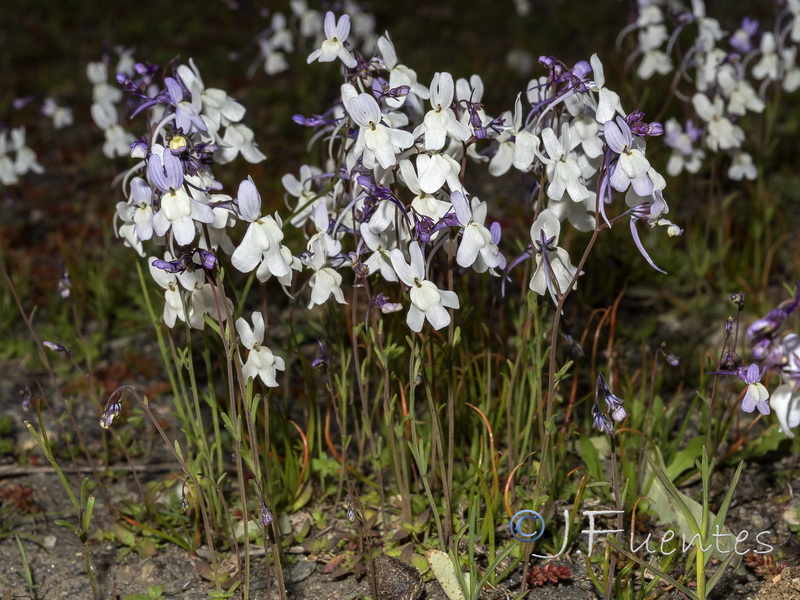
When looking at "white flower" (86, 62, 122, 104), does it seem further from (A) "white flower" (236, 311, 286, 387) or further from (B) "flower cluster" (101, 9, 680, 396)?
(A) "white flower" (236, 311, 286, 387)

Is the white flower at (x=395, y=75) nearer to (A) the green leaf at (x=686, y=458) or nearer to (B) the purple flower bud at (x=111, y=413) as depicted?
(B) the purple flower bud at (x=111, y=413)

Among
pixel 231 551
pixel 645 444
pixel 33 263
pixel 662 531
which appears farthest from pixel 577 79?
pixel 33 263

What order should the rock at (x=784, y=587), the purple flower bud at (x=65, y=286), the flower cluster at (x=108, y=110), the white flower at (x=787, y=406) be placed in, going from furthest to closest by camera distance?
the flower cluster at (x=108, y=110) < the purple flower bud at (x=65, y=286) < the rock at (x=784, y=587) < the white flower at (x=787, y=406)

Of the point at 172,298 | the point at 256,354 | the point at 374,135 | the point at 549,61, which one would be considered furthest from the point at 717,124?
the point at 172,298

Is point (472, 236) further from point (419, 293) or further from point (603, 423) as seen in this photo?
point (603, 423)

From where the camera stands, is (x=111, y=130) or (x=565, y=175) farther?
(x=111, y=130)

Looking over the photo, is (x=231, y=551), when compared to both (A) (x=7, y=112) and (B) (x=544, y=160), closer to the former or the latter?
(B) (x=544, y=160)

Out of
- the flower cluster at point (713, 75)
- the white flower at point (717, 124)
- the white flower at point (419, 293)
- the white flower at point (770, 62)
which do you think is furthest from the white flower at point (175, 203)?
the white flower at point (770, 62)
